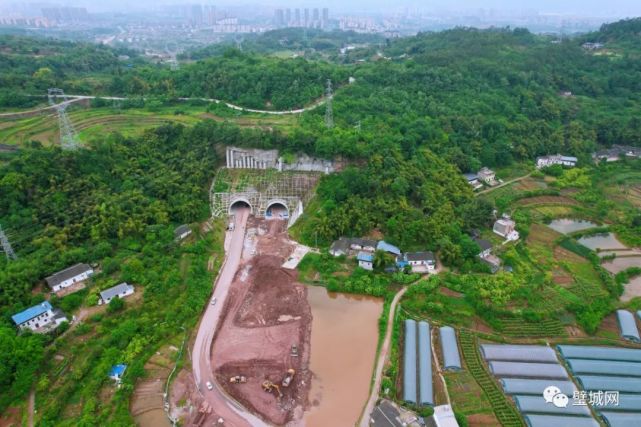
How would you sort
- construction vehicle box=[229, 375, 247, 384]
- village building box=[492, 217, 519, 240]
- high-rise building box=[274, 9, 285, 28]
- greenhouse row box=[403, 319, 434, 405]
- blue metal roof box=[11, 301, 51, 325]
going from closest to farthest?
greenhouse row box=[403, 319, 434, 405] → construction vehicle box=[229, 375, 247, 384] → blue metal roof box=[11, 301, 51, 325] → village building box=[492, 217, 519, 240] → high-rise building box=[274, 9, 285, 28]

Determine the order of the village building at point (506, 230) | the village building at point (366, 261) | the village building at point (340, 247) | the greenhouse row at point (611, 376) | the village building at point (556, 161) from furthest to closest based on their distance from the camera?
the village building at point (556, 161)
the village building at point (506, 230)
the village building at point (340, 247)
the village building at point (366, 261)
the greenhouse row at point (611, 376)

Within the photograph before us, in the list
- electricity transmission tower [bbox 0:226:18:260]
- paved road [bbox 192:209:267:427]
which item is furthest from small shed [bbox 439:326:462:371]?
electricity transmission tower [bbox 0:226:18:260]

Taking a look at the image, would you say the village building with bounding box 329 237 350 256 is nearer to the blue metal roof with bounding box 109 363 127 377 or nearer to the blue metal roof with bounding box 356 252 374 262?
the blue metal roof with bounding box 356 252 374 262

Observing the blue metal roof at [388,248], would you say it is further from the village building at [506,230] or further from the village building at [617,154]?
the village building at [617,154]

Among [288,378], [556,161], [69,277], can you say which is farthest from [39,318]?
[556,161]

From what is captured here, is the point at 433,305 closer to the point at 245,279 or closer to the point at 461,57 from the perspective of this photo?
the point at 245,279

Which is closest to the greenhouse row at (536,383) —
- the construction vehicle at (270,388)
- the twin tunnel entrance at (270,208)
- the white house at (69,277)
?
the construction vehicle at (270,388)
